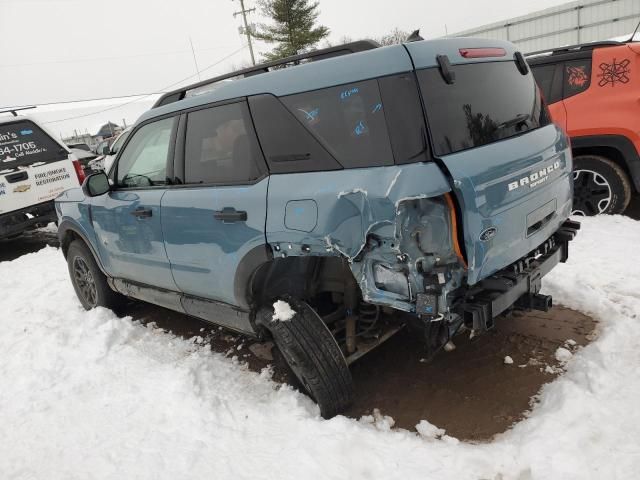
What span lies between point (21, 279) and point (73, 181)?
2275 mm

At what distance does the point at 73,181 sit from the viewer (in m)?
8.17

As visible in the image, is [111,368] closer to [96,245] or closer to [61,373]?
[61,373]

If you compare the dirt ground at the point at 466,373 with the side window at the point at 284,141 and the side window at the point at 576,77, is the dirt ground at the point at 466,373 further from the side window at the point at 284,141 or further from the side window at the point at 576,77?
the side window at the point at 576,77

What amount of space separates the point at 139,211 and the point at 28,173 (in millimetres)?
5013

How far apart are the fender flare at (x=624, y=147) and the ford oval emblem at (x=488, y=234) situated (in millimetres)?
3771

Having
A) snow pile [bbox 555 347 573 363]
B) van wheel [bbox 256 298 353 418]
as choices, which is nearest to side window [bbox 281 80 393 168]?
van wheel [bbox 256 298 353 418]

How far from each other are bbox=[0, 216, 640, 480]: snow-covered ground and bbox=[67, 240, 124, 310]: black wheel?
428mm

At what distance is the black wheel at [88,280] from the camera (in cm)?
475

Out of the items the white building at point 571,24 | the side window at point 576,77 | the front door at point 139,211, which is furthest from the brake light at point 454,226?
the white building at point 571,24

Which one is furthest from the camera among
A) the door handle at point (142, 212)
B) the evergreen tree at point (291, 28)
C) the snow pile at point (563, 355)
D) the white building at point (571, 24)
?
the evergreen tree at point (291, 28)

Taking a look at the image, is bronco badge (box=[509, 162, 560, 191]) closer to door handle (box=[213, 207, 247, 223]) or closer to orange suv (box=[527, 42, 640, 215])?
door handle (box=[213, 207, 247, 223])

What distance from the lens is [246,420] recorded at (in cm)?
303

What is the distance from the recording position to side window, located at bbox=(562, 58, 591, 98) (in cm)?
553

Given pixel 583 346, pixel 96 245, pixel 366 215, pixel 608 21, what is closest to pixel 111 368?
pixel 96 245
